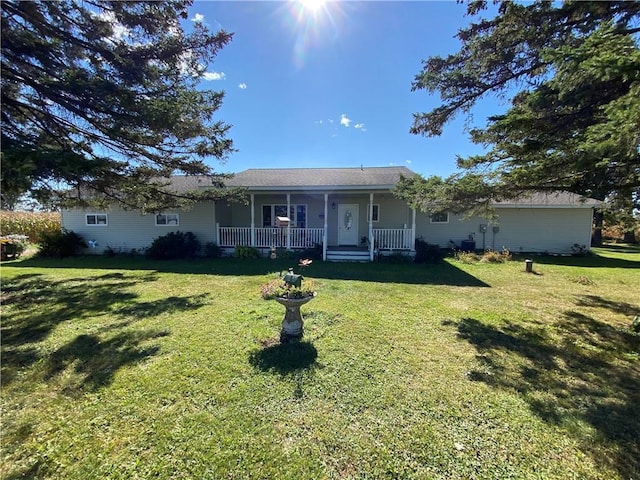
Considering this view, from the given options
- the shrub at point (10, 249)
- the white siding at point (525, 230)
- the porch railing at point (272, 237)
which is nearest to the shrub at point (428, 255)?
the white siding at point (525, 230)

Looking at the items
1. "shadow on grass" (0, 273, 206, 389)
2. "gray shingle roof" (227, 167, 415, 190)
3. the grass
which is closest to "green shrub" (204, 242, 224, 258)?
"gray shingle roof" (227, 167, 415, 190)

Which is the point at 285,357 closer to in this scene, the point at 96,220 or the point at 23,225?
the point at 96,220

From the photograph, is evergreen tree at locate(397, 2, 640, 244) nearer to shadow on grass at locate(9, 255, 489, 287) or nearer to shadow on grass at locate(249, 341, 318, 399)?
shadow on grass at locate(9, 255, 489, 287)

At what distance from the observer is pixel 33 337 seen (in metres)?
4.60

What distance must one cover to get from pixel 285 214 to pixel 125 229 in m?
7.90

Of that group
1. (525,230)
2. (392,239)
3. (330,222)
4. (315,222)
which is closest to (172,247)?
(315,222)

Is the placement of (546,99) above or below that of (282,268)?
above

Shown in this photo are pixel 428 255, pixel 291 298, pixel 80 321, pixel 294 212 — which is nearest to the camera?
pixel 291 298

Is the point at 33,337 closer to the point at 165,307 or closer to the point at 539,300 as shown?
the point at 165,307

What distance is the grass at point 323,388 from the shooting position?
88.7 inches

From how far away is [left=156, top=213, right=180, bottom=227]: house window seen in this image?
13930 millimetres

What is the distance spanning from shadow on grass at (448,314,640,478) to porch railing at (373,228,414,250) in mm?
6826

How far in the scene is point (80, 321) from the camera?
530 cm

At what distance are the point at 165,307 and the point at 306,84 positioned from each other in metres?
9.23
